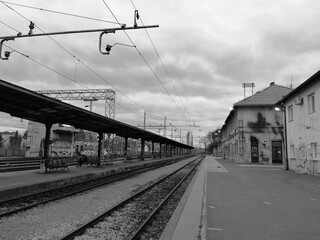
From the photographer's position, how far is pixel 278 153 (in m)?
36.7

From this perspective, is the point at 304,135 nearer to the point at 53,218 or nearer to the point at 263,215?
the point at 263,215

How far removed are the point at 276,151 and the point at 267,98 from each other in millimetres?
6767

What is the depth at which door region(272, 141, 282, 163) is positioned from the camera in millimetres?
36466

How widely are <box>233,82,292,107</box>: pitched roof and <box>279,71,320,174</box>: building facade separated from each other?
12.3 meters

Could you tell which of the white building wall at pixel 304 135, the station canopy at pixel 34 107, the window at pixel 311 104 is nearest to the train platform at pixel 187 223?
the station canopy at pixel 34 107

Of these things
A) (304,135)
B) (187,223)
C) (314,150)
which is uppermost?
(304,135)

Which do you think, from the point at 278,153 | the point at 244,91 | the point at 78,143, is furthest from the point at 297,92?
the point at 78,143

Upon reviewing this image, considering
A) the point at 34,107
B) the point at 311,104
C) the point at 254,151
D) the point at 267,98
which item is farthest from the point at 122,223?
the point at 267,98

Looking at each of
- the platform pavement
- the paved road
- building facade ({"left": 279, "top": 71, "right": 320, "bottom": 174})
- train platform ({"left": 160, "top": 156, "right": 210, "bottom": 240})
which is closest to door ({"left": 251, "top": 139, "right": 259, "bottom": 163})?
building facade ({"left": 279, "top": 71, "right": 320, "bottom": 174})

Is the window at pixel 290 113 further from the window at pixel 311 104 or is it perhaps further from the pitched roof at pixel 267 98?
the pitched roof at pixel 267 98

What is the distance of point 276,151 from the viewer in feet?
121

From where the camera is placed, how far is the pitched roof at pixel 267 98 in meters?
37.6

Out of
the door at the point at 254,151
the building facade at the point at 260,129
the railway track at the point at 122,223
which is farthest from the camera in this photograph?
the door at the point at 254,151

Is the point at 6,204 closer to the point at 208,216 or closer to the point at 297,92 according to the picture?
the point at 208,216
